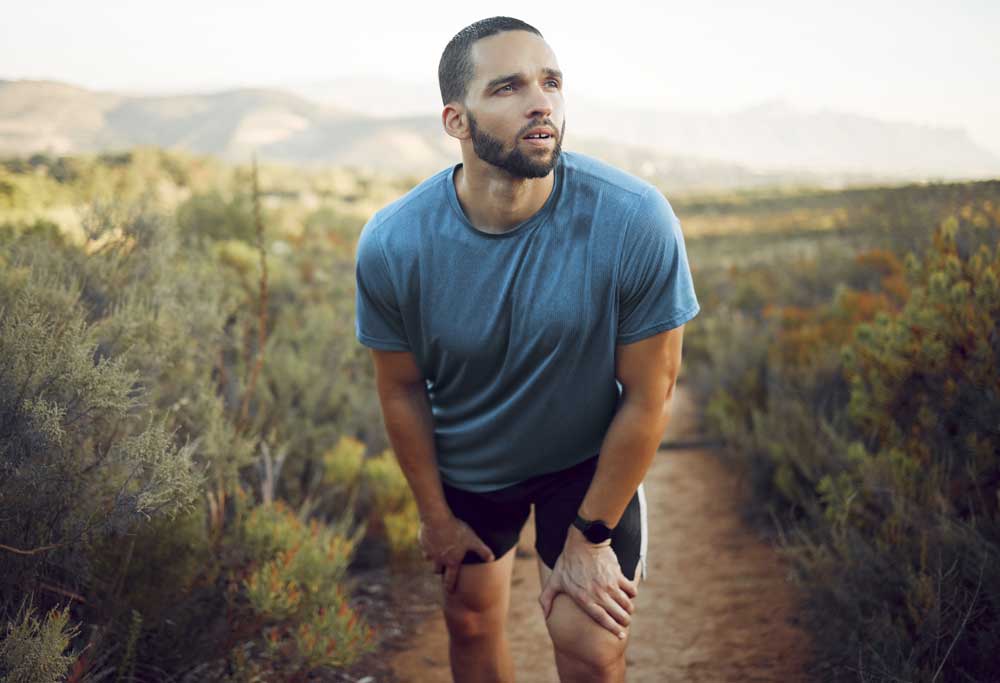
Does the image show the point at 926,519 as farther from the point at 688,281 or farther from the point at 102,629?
the point at 102,629

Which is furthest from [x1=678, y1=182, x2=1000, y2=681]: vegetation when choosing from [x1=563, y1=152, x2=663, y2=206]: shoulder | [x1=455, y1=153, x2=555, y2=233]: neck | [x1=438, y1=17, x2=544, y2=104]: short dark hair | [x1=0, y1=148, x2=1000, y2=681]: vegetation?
[x1=438, y1=17, x2=544, y2=104]: short dark hair

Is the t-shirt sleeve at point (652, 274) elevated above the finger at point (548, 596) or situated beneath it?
elevated above

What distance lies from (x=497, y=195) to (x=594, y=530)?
3.12 feet

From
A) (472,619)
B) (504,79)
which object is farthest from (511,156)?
(472,619)

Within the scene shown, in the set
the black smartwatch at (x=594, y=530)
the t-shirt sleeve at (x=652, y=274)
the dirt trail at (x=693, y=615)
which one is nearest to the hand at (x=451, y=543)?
the black smartwatch at (x=594, y=530)

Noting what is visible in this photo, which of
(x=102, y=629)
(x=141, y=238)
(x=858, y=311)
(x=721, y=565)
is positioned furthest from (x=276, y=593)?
(x=858, y=311)

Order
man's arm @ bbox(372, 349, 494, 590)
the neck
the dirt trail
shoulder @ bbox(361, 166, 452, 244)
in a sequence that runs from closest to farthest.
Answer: the neck
shoulder @ bbox(361, 166, 452, 244)
man's arm @ bbox(372, 349, 494, 590)
the dirt trail

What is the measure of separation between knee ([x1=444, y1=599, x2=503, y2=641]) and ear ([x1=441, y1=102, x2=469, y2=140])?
1.44m

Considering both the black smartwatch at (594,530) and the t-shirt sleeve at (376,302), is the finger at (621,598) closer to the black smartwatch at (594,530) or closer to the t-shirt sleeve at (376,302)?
the black smartwatch at (594,530)

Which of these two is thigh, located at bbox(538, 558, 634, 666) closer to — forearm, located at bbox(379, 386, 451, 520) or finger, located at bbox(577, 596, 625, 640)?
finger, located at bbox(577, 596, 625, 640)

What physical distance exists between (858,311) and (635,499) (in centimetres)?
475

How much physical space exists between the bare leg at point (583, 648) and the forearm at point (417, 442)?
501 mm

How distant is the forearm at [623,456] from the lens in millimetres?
2117

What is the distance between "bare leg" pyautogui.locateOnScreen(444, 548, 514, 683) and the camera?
2488 mm
